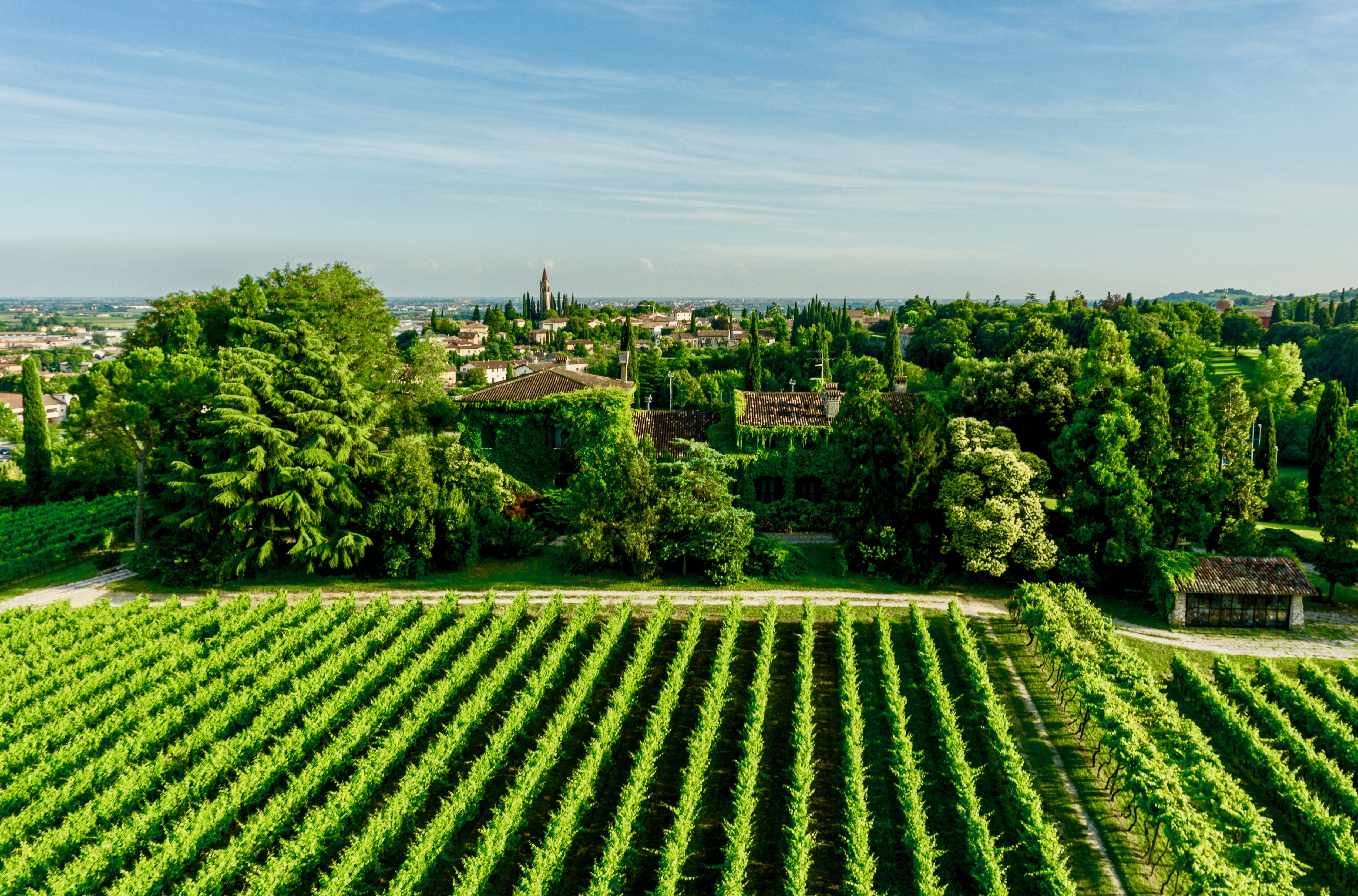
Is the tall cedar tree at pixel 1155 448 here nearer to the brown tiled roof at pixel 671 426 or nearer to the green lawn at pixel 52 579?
the brown tiled roof at pixel 671 426

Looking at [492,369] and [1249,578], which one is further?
[492,369]

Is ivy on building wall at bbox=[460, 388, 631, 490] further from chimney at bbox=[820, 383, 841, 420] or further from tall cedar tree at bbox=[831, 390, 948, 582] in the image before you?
tall cedar tree at bbox=[831, 390, 948, 582]

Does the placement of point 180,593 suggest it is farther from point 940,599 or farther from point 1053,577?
point 1053,577

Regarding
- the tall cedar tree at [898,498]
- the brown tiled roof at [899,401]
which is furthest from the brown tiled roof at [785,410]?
the tall cedar tree at [898,498]

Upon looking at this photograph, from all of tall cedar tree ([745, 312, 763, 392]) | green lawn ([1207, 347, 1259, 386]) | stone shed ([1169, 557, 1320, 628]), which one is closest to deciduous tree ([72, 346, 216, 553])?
stone shed ([1169, 557, 1320, 628])

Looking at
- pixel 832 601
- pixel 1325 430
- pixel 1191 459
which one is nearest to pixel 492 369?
pixel 832 601

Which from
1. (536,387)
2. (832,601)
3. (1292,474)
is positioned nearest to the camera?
(832,601)

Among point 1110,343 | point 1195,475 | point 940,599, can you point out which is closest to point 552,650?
point 940,599

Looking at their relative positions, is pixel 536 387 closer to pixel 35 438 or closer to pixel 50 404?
pixel 35 438
